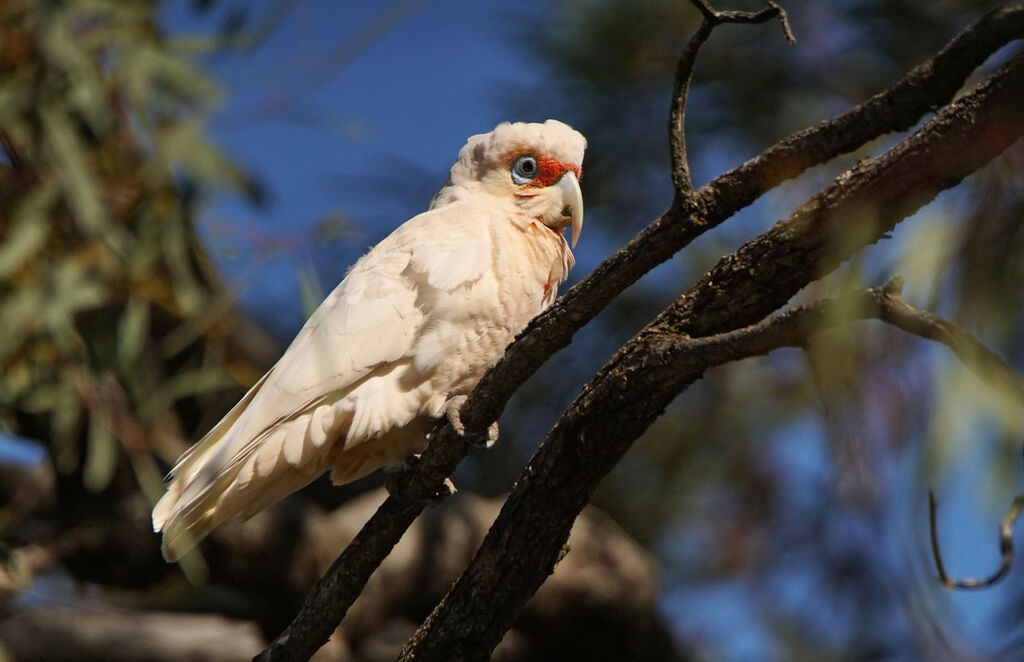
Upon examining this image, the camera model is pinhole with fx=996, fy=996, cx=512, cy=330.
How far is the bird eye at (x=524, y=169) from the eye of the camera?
2000 mm

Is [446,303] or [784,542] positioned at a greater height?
[784,542]

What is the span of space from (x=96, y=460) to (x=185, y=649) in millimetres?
722

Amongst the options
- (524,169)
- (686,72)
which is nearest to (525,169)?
(524,169)

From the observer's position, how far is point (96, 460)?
2418mm

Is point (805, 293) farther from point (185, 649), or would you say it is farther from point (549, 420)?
point (185, 649)

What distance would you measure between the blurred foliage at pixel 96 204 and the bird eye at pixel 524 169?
0.64m

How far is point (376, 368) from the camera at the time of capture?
5.64 ft

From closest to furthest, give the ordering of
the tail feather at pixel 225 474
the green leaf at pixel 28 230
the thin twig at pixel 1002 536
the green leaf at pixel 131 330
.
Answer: the thin twig at pixel 1002 536 < the tail feather at pixel 225 474 < the green leaf at pixel 28 230 < the green leaf at pixel 131 330

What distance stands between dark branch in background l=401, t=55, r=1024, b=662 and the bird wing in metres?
0.38

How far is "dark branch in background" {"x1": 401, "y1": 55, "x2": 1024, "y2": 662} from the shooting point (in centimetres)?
104

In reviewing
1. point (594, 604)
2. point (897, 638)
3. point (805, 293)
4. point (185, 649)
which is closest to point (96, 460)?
point (185, 649)

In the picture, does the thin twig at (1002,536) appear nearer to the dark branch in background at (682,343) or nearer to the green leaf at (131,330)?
the dark branch in background at (682,343)

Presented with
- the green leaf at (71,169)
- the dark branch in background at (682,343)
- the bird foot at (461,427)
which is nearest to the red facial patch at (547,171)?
the bird foot at (461,427)

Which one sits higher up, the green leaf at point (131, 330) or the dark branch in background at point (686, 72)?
the dark branch in background at point (686, 72)
